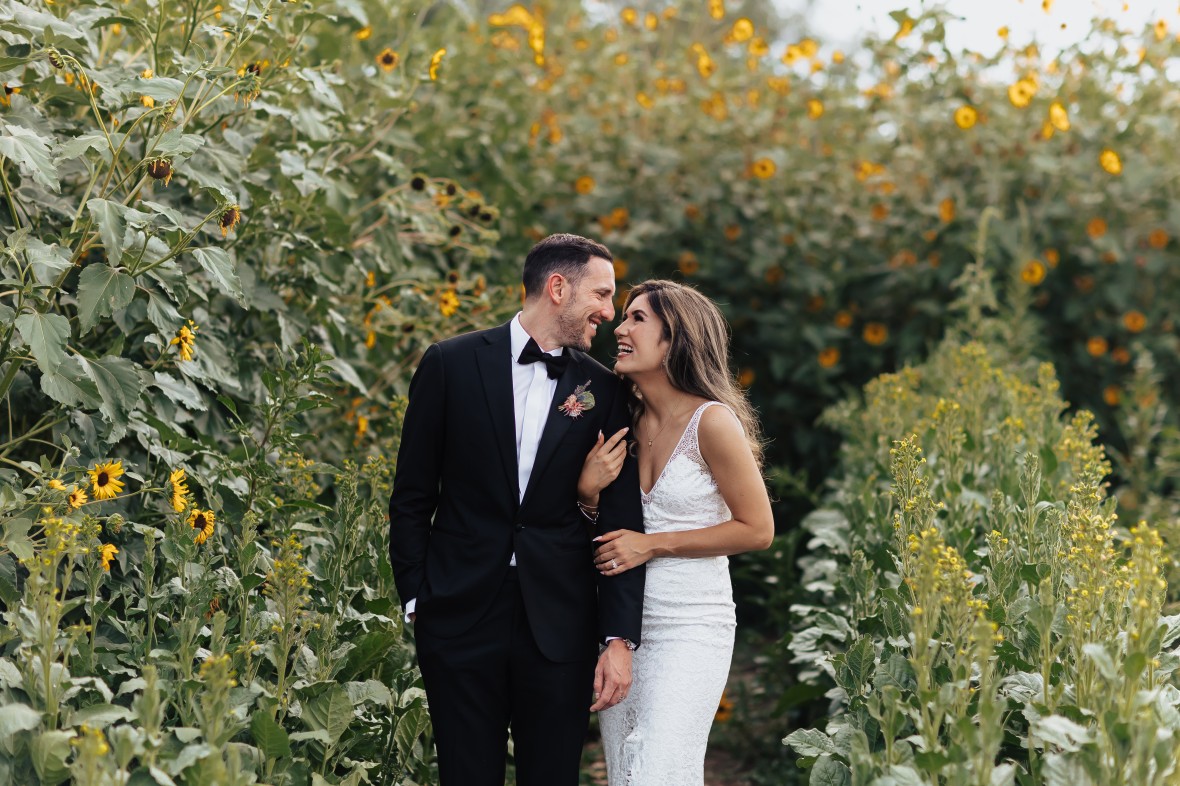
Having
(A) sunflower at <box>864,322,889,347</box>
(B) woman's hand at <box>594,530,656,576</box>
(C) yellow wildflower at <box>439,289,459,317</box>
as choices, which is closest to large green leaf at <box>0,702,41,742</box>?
(B) woman's hand at <box>594,530,656,576</box>

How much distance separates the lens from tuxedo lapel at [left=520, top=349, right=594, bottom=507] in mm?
2564

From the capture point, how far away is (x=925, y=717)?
188cm

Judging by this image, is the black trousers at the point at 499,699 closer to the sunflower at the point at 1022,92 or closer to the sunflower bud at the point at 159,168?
the sunflower bud at the point at 159,168

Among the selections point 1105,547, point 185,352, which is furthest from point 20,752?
point 1105,547

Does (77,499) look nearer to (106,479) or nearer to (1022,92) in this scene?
(106,479)

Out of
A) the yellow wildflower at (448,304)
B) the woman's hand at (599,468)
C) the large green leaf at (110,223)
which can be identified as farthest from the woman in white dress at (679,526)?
the yellow wildflower at (448,304)

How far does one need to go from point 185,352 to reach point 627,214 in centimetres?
385

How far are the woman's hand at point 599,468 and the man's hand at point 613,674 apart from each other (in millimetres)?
305

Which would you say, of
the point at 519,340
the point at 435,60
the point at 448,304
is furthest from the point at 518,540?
the point at 435,60

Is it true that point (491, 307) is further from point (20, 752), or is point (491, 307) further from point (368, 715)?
point (20, 752)

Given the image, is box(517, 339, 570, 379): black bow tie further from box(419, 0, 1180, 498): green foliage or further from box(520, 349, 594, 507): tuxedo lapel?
box(419, 0, 1180, 498): green foliage

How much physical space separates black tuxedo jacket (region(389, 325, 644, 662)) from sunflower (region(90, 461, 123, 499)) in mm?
557

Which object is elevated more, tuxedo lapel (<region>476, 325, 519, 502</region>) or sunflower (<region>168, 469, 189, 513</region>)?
tuxedo lapel (<region>476, 325, 519, 502</region>)

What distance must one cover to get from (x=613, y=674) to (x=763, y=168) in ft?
13.5
